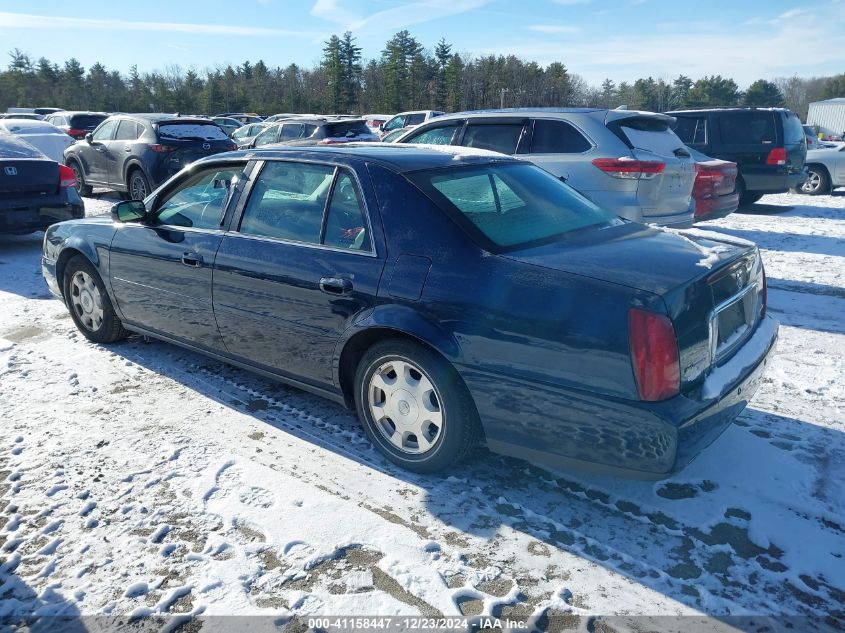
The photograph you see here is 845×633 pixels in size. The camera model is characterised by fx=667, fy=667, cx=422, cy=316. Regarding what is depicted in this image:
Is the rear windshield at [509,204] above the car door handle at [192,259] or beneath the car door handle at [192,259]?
above

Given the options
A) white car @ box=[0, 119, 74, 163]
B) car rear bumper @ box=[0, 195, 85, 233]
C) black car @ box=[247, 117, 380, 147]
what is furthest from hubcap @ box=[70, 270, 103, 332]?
Answer: white car @ box=[0, 119, 74, 163]

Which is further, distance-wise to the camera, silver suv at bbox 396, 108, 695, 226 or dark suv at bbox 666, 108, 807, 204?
dark suv at bbox 666, 108, 807, 204

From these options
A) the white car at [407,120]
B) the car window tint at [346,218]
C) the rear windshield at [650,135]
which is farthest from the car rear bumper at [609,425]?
the white car at [407,120]

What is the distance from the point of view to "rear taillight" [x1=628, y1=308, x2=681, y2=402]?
2.61 metres

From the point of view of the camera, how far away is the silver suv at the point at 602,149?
22.6 ft

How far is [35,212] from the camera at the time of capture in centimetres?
863

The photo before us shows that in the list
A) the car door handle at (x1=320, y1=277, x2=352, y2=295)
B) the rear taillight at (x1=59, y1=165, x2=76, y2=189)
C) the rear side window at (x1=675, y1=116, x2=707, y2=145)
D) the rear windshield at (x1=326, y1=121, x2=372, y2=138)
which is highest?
the rear windshield at (x1=326, y1=121, x2=372, y2=138)

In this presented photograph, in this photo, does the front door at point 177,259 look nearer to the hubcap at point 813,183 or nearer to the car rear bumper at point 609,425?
the car rear bumper at point 609,425

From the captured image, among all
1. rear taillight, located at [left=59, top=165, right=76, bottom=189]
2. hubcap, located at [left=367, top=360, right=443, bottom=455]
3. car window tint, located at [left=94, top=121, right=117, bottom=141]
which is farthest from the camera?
car window tint, located at [left=94, top=121, right=117, bottom=141]

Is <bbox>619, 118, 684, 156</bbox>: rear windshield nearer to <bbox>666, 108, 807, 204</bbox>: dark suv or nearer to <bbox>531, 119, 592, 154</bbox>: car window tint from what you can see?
<bbox>531, 119, 592, 154</bbox>: car window tint

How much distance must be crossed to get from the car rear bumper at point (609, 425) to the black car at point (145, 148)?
1036 cm

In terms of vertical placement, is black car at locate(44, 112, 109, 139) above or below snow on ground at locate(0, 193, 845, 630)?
above

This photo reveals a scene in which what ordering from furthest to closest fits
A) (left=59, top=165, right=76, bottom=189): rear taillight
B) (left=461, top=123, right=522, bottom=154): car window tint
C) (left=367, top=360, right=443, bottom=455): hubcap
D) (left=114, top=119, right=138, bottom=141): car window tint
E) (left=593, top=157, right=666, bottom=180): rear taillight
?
(left=114, top=119, right=138, bottom=141): car window tint < (left=59, top=165, right=76, bottom=189): rear taillight < (left=461, top=123, right=522, bottom=154): car window tint < (left=593, top=157, right=666, bottom=180): rear taillight < (left=367, top=360, right=443, bottom=455): hubcap

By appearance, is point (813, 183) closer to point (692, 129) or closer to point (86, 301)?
point (692, 129)
